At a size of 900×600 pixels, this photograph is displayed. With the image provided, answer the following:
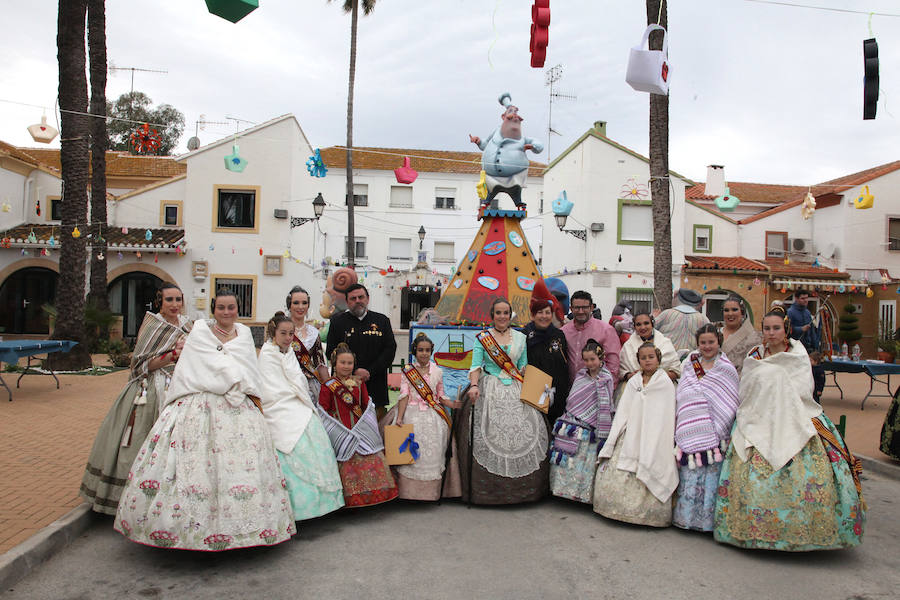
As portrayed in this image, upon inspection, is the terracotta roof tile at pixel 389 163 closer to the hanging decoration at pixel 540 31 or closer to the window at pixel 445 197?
the window at pixel 445 197

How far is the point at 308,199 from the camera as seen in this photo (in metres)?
25.0

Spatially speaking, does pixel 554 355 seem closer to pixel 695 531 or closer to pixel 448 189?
pixel 695 531

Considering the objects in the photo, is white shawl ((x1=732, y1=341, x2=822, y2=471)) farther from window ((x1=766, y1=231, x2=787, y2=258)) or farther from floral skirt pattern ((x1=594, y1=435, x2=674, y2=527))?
window ((x1=766, y1=231, x2=787, y2=258))

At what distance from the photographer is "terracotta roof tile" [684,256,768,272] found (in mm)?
21734

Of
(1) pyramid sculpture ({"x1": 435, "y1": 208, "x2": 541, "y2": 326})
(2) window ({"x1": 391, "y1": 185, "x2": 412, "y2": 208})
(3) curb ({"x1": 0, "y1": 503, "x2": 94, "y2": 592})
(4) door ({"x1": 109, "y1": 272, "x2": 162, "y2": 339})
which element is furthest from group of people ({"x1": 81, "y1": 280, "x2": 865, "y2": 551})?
(2) window ({"x1": 391, "y1": 185, "x2": 412, "y2": 208})

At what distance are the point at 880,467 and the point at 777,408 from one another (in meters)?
3.60

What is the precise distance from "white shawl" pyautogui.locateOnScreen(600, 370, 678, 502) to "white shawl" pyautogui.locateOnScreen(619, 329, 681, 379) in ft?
0.95

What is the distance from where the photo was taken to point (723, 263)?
2242cm

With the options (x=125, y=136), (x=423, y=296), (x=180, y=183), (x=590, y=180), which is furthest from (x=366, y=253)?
(x=125, y=136)

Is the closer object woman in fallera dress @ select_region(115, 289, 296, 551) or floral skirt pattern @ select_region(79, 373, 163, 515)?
woman in fallera dress @ select_region(115, 289, 296, 551)

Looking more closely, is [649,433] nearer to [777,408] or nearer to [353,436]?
[777,408]

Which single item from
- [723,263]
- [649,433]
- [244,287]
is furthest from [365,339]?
→ [723,263]

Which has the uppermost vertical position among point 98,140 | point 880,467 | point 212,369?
point 98,140

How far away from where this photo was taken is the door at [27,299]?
71.0 ft
